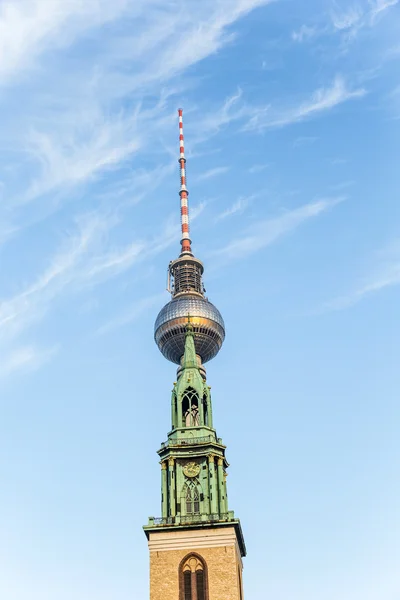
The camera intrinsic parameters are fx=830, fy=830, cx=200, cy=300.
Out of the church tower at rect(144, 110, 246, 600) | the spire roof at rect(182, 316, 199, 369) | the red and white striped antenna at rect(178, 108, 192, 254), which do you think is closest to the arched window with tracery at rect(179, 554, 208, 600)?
the church tower at rect(144, 110, 246, 600)

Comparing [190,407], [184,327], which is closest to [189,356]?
[190,407]

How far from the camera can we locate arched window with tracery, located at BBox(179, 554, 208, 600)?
94.8m

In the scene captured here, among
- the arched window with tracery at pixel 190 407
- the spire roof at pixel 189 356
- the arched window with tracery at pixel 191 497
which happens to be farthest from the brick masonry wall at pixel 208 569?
the spire roof at pixel 189 356

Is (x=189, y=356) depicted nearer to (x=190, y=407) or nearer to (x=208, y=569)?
(x=190, y=407)

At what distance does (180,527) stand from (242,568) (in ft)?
43.7

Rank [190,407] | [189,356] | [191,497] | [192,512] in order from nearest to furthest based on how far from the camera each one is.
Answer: [192,512] < [191,497] < [190,407] < [189,356]

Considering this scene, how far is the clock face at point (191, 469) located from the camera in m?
108

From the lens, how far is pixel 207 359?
14262 centimetres

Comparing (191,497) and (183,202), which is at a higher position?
(183,202)

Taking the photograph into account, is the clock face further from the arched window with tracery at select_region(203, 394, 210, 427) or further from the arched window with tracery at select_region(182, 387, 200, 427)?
the arched window with tracery at select_region(182, 387, 200, 427)

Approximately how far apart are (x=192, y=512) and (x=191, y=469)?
6.34 metres

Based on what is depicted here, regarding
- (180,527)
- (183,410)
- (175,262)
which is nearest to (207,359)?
(175,262)

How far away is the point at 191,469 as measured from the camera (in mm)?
108312

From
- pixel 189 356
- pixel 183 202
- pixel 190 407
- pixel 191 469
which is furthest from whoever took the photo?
pixel 183 202
